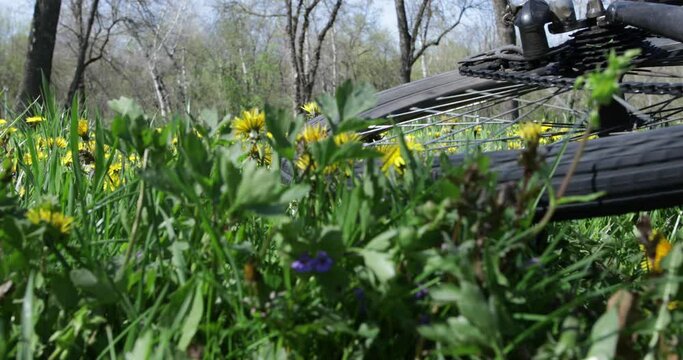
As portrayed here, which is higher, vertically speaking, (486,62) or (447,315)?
(486,62)

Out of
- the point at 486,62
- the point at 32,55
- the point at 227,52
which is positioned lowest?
the point at 486,62

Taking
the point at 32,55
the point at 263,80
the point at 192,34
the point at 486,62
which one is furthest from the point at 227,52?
the point at 486,62

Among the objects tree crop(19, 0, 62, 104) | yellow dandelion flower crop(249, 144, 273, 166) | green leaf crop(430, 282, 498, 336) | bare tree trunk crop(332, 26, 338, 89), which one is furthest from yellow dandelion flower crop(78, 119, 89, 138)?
bare tree trunk crop(332, 26, 338, 89)

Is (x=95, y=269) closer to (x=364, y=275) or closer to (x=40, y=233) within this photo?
(x=40, y=233)

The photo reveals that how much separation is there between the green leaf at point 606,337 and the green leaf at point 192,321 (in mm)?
379

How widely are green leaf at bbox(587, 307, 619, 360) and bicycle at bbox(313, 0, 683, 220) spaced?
0.35m

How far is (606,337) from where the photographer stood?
23.0 inches

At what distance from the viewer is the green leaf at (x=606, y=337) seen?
1.91 ft

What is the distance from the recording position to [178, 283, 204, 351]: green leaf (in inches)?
26.9

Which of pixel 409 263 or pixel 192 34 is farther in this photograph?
pixel 192 34

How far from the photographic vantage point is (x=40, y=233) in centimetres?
69

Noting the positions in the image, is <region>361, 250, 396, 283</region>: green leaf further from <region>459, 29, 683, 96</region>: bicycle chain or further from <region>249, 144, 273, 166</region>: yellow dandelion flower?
<region>459, 29, 683, 96</region>: bicycle chain

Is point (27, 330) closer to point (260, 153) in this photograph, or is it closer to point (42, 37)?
point (260, 153)

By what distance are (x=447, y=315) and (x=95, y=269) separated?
389 mm
